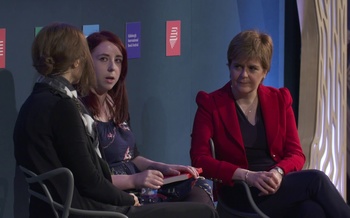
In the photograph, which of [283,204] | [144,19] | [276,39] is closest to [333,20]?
[276,39]

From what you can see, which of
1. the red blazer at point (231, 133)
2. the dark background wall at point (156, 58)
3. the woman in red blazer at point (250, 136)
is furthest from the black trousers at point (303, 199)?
the dark background wall at point (156, 58)

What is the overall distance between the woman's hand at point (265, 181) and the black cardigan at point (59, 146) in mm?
882

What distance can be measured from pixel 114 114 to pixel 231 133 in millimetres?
580

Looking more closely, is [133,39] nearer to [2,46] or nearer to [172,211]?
[2,46]

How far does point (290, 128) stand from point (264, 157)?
0.74 ft

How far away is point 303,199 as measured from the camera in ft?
11.2

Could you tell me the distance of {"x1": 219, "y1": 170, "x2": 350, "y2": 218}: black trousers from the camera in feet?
10.9

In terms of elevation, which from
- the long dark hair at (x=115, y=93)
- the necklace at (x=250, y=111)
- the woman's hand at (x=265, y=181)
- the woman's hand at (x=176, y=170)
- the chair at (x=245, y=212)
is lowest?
the chair at (x=245, y=212)

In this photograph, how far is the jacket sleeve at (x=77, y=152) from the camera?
2660mm

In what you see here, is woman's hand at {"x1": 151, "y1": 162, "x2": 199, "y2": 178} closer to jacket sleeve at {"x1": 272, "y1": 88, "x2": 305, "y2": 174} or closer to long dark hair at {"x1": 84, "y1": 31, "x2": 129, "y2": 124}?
long dark hair at {"x1": 84, "y1": 31, "x2": 129, "y2": 124}

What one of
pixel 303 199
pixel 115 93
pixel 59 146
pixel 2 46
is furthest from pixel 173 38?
pixel 59 146

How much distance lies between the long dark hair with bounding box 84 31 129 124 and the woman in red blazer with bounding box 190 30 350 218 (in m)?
0.38

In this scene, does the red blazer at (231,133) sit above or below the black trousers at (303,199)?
above

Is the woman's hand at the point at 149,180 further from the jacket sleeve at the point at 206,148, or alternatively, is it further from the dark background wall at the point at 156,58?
the dark background wall at the point at 156,58
